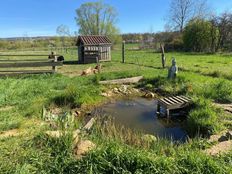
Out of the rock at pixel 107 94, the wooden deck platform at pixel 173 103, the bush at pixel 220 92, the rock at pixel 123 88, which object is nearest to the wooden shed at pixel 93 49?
the rock at pixel 123 88

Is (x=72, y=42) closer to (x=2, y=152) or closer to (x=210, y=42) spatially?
(x=210, y=42)

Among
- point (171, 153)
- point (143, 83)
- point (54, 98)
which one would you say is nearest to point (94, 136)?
point (171, 153)

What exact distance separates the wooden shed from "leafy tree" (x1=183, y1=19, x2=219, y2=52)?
14.4 meters

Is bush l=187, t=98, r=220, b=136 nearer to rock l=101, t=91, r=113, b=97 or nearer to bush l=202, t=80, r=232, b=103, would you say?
bush l=202, t=80, r=232, b=103

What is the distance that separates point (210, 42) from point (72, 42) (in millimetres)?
33512

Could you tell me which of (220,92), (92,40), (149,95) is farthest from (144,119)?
(92,40)

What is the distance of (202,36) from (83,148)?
31068mm

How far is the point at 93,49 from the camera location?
23641 mm

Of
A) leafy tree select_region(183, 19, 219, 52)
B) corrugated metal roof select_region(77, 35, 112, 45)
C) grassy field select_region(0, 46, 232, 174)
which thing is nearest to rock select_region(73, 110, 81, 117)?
grassy field select_region(0, 46, 232, 174)

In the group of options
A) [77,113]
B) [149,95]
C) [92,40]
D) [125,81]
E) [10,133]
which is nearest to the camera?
[10,133]

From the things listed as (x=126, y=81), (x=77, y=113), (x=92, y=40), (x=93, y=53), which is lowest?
(x=77, y=113)

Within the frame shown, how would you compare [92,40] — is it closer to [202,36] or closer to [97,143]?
[202,36]

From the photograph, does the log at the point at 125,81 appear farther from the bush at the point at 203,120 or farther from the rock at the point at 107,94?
the bush at the point at 203,120

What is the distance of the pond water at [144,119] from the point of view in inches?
275
